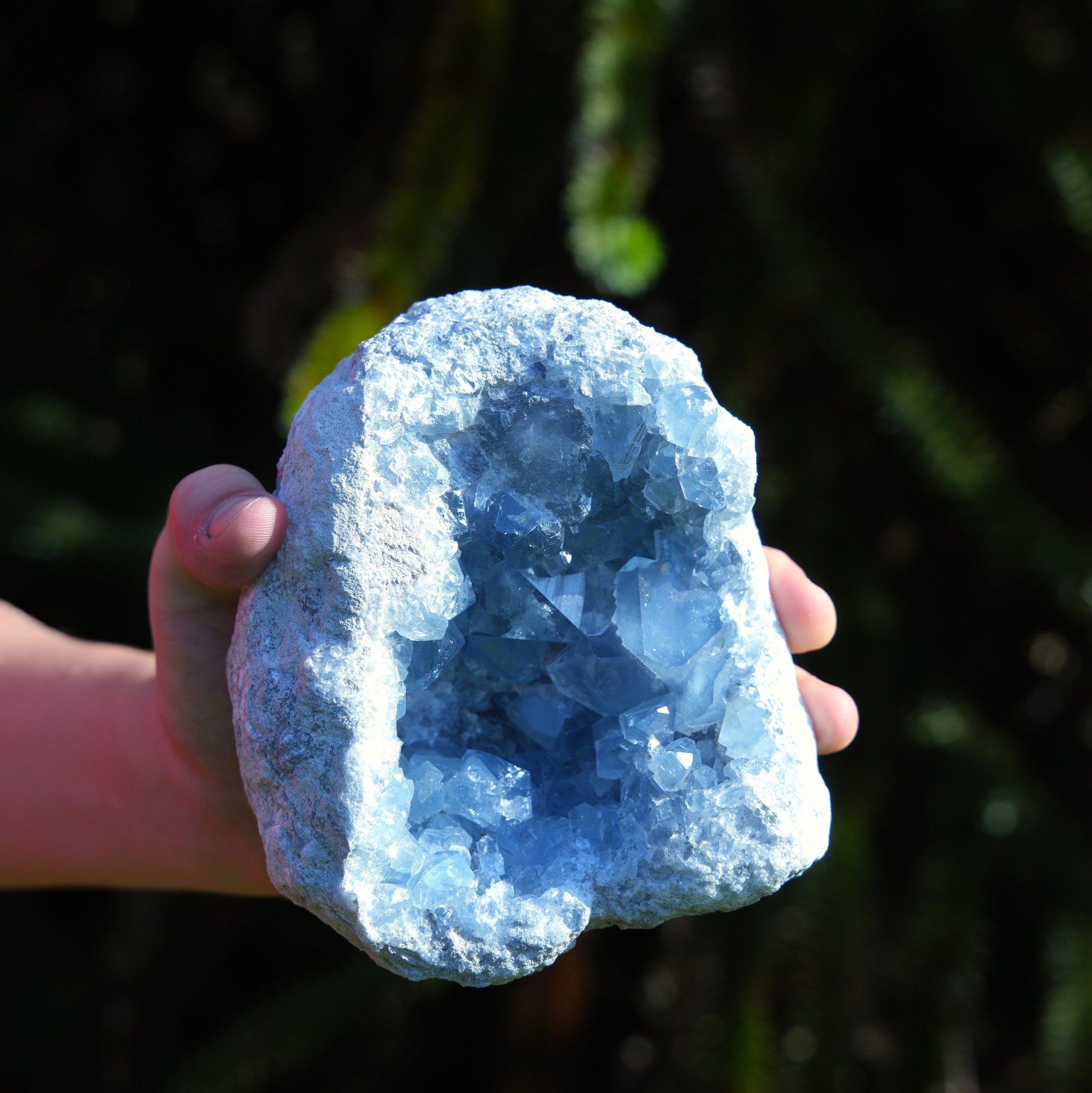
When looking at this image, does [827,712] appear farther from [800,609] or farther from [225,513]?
[225,513]

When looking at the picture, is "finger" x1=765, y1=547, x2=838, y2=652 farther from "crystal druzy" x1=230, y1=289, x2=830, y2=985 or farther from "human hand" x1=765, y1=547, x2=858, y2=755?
"crystal druzy" x1=230, y1=289, x2=830, y2=985

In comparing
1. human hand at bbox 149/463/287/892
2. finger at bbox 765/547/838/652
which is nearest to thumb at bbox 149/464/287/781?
human hand at bbox 149/463/287/892

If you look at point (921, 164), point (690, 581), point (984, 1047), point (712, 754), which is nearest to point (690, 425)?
point (690, 581)

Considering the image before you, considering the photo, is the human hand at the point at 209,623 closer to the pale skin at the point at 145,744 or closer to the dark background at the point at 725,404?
the pale skin at the point at 145,744

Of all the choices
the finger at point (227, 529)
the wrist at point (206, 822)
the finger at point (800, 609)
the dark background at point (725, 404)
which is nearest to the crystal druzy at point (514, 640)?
the finger at point (227, 529)

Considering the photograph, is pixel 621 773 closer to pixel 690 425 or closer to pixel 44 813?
pixel 690 425

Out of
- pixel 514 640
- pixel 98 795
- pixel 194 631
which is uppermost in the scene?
pixel 514 640

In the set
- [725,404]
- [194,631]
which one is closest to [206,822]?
[194,631]
